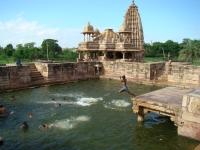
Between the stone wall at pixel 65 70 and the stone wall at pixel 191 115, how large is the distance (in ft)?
50.4

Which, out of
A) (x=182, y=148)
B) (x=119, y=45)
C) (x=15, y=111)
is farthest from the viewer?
(x=119, y=45)

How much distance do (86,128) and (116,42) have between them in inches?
858

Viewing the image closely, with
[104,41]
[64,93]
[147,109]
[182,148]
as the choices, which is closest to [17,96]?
[64,93]

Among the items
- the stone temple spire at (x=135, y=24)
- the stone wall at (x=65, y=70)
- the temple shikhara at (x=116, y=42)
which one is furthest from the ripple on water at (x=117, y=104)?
the stone temple spire at (x=135, y=24)

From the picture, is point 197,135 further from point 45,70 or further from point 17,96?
point 45,70

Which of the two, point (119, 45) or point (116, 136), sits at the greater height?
point (119, 45)

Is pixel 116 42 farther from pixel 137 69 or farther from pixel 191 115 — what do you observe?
pixel 191 115

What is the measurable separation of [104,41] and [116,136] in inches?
875

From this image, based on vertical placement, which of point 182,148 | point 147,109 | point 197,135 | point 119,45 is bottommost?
point 182,148

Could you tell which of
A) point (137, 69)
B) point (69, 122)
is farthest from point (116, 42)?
point (69, 122)

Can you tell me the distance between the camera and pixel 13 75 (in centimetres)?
1838

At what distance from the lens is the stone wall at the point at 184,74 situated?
18719 millimetres

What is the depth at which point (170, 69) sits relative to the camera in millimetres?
20594

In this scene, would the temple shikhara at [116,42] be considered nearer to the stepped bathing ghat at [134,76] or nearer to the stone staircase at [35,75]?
the stepped bathing ghat at [134,76]
